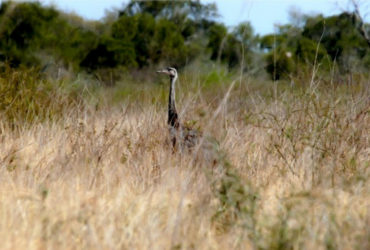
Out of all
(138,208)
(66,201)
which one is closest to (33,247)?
(66,201)

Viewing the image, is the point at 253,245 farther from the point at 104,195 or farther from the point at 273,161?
the point at 273,161

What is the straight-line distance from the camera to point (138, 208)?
331 centimetres

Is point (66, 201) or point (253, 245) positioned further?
point (66, 201)

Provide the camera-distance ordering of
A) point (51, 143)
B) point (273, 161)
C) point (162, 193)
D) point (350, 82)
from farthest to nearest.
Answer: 1. point (350, 82)
2. point (51, 143)
3. point (273, 161)
4. point (162, 193)

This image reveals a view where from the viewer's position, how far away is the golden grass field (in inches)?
111

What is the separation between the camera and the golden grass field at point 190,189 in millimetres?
2816

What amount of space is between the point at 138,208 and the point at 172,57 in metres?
16.3

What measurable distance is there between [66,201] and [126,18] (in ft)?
69.2

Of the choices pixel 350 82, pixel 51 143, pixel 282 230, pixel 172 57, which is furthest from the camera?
pixel 172 57

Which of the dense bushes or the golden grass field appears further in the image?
the dense bushes

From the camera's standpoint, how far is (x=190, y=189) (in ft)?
12.0

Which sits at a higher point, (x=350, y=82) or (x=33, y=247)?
(x=350, y=82)

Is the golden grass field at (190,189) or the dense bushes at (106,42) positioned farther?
the dense bushes at (106,42)

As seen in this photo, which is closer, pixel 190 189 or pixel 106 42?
pixel 190 189
